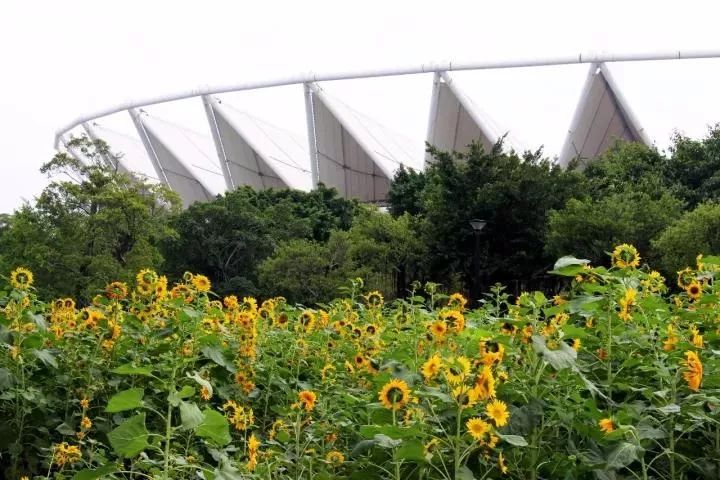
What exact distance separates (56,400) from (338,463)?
1187mm

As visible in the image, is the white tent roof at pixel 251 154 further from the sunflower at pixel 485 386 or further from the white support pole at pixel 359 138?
the sunflower at pixel 485 386

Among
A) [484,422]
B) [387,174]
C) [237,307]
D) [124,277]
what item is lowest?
[484,422]

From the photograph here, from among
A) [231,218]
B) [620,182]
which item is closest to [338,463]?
[620,182]

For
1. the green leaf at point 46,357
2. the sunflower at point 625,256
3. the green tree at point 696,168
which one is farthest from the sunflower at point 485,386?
the green tree at point 696,168

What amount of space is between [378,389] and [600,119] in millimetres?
36848

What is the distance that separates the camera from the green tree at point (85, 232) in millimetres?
21562

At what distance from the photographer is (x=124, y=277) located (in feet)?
69.5

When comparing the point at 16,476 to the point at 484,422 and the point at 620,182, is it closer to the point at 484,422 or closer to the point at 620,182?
the point at 484,422

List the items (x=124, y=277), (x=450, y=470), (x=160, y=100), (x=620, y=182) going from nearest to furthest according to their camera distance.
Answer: (x=450, y=470) < (x=124, y=277) < (x=620, y=182) < (x=160, y=100)

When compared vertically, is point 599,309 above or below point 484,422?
above

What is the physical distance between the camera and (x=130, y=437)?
5.15 feet

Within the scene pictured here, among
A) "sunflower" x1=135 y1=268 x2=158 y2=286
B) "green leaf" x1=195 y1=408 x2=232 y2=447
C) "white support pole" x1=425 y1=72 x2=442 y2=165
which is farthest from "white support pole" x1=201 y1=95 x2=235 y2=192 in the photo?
Answer: "green leaf" x1=195 y1=408 x2=232 y2=447

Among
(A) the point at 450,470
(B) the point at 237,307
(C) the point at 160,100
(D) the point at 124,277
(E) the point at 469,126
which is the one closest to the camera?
(A) the point at 450,470

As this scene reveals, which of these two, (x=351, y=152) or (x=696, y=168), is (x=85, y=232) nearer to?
(x=696, y=168)
